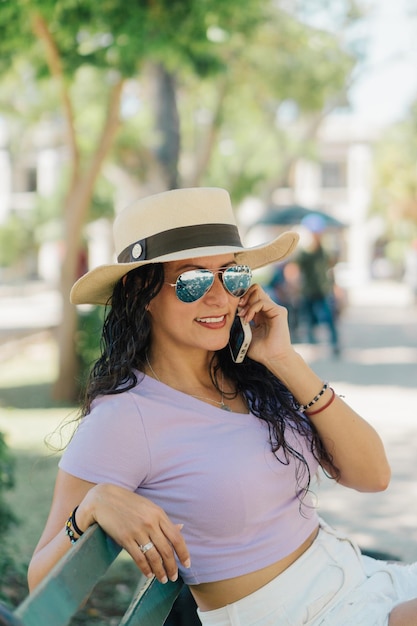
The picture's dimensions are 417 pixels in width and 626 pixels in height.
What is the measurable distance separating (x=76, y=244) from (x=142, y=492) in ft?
25.5

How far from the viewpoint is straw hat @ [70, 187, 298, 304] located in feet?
7.83

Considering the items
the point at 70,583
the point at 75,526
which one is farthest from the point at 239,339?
the point at 70,583

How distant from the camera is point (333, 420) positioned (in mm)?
2445

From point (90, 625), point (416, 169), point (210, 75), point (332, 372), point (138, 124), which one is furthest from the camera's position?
point (416, 169)

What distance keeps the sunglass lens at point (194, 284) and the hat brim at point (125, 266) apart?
0.17ft

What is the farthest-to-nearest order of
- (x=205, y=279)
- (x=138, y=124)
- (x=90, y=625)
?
(x=138, y=124)
(x=90, y=625)
(x=205, y=279)

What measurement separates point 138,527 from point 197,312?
29.8 inches

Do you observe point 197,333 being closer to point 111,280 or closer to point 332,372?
point 111,280

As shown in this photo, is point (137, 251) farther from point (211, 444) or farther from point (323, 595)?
point (323, 595)

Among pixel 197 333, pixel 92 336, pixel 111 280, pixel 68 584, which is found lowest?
pixel 92 336

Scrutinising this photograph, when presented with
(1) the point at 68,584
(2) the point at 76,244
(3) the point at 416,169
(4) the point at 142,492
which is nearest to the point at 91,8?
(2) the point at 76,244

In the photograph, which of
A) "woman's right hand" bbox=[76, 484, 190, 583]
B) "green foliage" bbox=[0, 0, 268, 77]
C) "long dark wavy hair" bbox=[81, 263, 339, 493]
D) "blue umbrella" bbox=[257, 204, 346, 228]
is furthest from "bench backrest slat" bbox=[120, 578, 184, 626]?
"blue umbrella" bbox=[257, 204, 346, 228]

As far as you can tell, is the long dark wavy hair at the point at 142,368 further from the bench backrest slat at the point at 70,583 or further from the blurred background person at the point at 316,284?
the blurred background person at the point at 316,284

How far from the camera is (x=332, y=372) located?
11.9 meters
